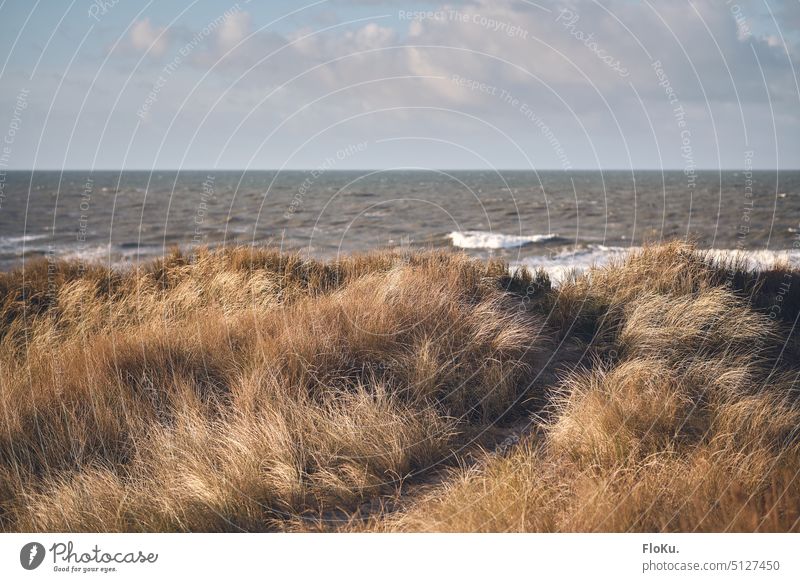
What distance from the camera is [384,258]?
7.86 m

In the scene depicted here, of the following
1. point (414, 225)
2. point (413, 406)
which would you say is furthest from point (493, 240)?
point (413, 406)

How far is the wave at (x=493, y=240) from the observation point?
21375 mm

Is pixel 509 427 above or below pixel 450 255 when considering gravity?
below

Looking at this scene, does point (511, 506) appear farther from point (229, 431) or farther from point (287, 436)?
point (229, 431)

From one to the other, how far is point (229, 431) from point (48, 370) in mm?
2129

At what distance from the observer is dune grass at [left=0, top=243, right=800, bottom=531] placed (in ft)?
11.9

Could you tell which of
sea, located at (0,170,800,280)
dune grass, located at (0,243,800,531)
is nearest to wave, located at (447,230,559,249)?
sea, located at (0,170,800,280)
